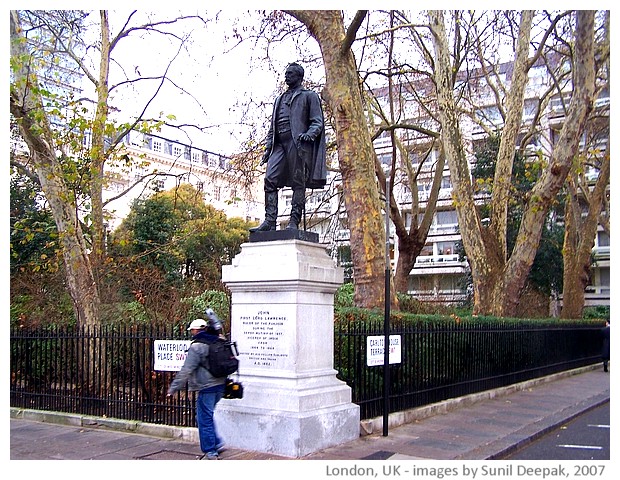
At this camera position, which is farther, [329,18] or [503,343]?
[503,343]

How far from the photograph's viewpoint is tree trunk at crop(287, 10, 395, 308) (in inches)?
549

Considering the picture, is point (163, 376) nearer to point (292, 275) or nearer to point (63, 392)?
point (63, 392)

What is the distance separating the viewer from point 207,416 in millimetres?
7914

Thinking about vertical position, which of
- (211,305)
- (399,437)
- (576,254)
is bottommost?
(399,437)

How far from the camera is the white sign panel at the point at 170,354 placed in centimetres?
982

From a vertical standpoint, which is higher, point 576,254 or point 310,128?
point 310,128

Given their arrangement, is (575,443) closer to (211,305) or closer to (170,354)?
(170,354)

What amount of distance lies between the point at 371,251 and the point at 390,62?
38.3ft

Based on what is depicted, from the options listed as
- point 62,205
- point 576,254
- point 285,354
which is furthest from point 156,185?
point 576,254

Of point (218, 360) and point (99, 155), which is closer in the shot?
point (218, 360)

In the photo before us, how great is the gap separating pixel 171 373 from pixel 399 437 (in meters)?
3.69

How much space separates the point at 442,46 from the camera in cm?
1847

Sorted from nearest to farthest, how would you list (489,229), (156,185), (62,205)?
1. (62,205)
2. (156,185)
3. (489,229)

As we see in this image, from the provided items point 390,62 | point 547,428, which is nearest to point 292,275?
point 547,428
